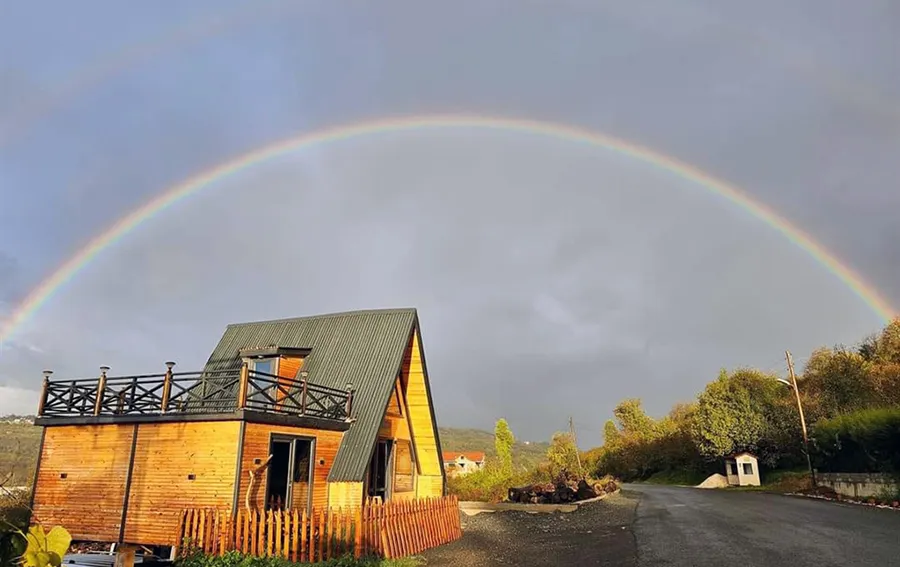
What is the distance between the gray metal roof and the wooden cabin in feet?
0.16

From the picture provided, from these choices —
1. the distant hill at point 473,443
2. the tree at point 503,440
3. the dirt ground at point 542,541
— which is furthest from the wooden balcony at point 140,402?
the distant hill at point 473,443

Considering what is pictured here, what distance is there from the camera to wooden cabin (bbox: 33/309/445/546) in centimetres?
1565

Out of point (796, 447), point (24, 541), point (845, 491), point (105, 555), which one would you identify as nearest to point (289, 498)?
point (105, 555)

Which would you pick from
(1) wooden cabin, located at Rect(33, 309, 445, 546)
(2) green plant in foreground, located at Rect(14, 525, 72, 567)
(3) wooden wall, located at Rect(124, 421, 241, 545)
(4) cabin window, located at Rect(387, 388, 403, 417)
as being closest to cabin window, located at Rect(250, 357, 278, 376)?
(1) wooden cabin, located at Rect(33, 309, 445, 546)

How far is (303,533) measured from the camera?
12.9 meters

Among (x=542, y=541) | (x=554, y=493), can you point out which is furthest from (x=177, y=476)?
(x=554, y=493)

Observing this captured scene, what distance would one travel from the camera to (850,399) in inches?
1593

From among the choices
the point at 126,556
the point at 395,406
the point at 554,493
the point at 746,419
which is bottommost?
the point at 126,556

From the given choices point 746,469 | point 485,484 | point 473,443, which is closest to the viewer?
point 485,484

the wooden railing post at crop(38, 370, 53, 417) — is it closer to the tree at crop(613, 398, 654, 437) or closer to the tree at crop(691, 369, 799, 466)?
the tree at crop(691, 369, 799, 466)

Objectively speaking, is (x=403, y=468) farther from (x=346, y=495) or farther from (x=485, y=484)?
(x=485, y=484)

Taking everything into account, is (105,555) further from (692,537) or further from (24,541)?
(24,541)

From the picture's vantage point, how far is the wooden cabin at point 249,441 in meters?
15.6

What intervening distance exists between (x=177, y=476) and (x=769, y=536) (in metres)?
15.3
